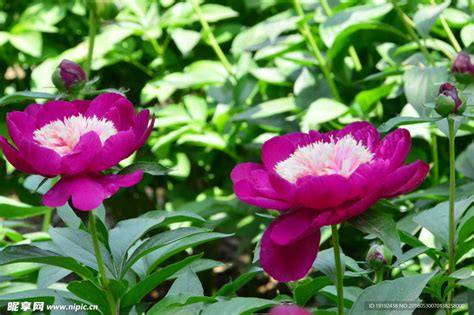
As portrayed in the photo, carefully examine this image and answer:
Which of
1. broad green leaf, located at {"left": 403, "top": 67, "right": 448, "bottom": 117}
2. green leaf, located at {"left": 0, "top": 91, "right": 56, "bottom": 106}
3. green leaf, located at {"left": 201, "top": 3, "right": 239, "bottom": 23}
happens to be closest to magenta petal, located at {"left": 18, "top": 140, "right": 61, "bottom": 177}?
green leaf, located at {"left": 0, "top": 91, "right": 56, "bottom": 106}

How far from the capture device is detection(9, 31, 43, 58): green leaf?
2.16m

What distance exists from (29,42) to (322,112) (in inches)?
33.5

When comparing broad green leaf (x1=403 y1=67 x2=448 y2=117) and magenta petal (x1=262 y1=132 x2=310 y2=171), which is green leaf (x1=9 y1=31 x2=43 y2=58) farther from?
magenta petal (x1=262 y1=132 x2=310 y2=171)

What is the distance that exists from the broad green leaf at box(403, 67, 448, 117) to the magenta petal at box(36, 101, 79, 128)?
702 millimetres

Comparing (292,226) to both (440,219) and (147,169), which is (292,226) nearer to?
(147,169)

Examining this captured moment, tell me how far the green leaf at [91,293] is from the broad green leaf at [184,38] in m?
1.20

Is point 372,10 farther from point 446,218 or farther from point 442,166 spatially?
point 446,218

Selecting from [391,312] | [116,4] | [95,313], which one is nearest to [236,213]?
[116,4]

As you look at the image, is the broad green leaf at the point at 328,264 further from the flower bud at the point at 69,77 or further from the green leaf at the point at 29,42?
the green leaf at the point at 29,42

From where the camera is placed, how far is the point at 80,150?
0.78 meters

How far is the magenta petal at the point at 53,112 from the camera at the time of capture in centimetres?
91

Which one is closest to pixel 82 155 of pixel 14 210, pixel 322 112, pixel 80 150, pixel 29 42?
pixel 80 150

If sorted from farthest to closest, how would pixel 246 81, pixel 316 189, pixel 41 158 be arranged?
pixel 246 81 < pixel 41 158 < pixel 316 189

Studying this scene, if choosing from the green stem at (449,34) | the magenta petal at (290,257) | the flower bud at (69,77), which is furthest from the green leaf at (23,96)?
the green stem at (449,34)
